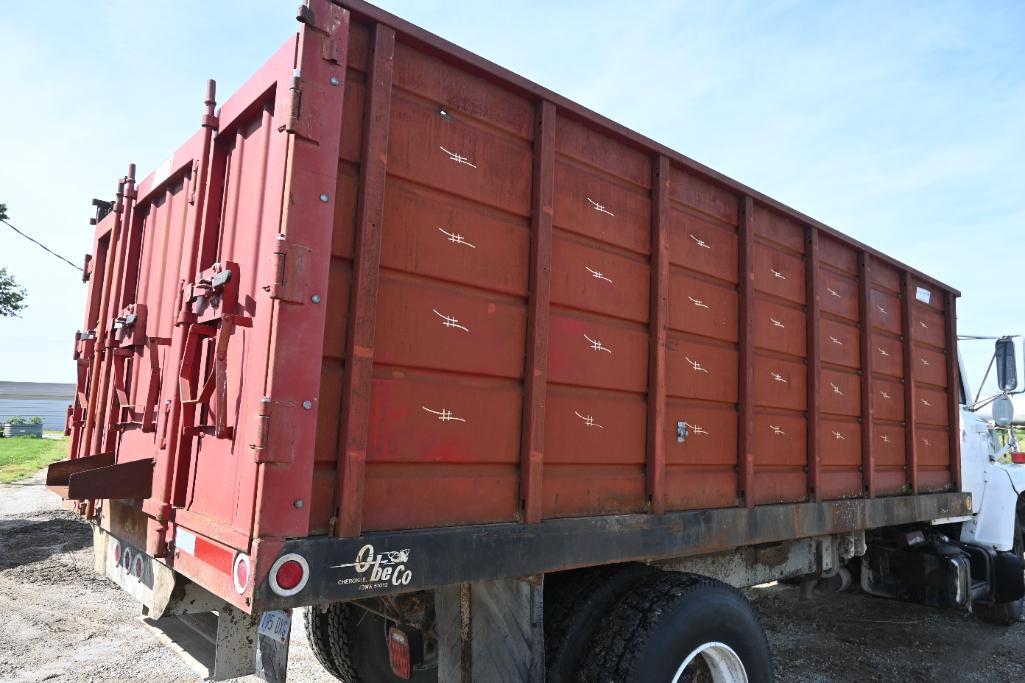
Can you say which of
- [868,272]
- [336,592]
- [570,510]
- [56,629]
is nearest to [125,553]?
[336,592]

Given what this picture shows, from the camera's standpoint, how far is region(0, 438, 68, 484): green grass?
50.6 feet

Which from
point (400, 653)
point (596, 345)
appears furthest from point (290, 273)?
point (400, 653)

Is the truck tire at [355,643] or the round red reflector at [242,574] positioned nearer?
the round red reflector at [242,574]

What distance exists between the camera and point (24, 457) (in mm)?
19094

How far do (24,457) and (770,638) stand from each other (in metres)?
20.6

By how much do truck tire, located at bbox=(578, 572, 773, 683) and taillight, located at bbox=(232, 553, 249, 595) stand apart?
4.90 feet

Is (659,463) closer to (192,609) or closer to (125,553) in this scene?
(192,609)

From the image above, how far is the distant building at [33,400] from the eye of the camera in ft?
155

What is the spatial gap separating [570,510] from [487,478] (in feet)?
1.55

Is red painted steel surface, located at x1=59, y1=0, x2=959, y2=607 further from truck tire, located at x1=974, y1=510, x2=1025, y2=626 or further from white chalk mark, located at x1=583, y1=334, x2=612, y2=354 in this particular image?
truck tire, located at x1=974, y1=510, x2=1025, y2=626

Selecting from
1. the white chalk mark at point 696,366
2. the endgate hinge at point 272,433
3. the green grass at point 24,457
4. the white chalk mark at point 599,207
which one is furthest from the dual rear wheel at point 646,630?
the green grass at point 24,457

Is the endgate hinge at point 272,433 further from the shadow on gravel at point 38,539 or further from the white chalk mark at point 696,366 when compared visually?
the shadow on gravel at point 38,539

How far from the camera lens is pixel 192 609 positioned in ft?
9.19

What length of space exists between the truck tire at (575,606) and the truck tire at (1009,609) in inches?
196
